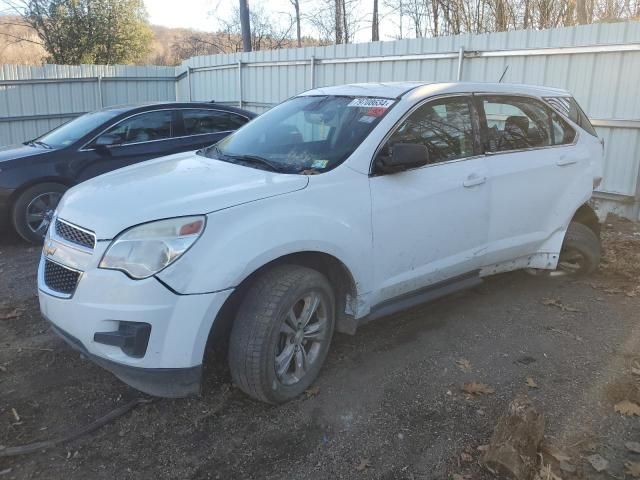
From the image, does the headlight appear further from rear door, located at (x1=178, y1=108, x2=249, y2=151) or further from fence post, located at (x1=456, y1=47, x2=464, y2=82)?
fence post, located at (x1=456, y1=47, x2=464, y2=82)

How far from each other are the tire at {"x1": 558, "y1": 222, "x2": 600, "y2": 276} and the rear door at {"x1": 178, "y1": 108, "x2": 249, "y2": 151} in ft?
15.7

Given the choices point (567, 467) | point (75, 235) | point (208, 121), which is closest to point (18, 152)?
point (208, 121)

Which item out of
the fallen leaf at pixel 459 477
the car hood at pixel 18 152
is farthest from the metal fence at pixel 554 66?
the fallen leaf at pixel 459 477

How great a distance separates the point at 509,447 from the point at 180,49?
3581 centimetres

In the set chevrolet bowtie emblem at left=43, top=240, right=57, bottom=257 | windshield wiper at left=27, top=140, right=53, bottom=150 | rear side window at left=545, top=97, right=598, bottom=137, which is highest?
rear side window at left=545, top=97, right=598, bottom=137

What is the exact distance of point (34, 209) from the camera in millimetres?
6773

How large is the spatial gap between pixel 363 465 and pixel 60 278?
1919 millimetres

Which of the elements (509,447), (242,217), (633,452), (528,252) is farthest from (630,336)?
(242,217)

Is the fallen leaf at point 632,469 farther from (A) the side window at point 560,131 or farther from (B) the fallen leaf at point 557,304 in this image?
(A) the side window at point 560,131

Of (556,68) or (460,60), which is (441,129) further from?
(460,60)

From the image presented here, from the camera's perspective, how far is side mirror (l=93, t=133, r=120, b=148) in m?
7.12

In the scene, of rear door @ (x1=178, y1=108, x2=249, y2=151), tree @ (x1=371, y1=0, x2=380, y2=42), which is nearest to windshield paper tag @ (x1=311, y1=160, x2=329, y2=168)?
rear door @ (x1=178, y1=108, x2=249, y2=151)

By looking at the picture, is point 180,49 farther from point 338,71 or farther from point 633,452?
point 633,452

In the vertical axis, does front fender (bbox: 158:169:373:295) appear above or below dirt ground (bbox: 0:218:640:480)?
above
